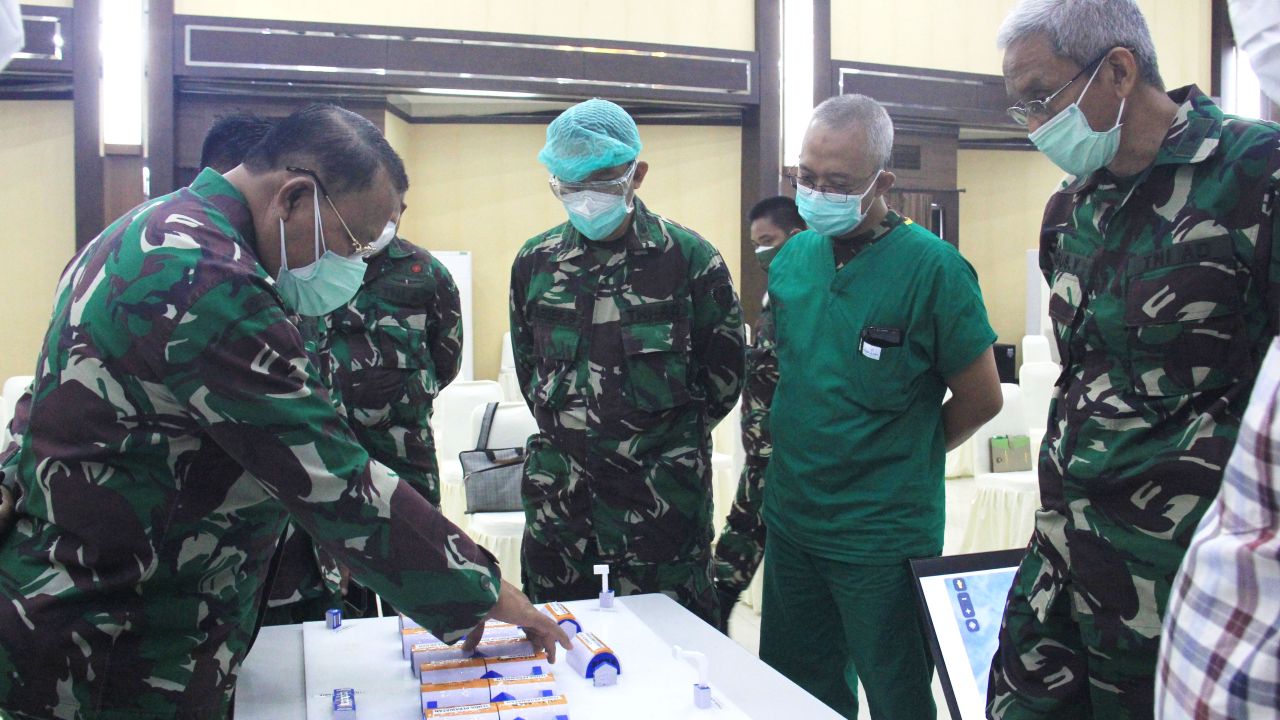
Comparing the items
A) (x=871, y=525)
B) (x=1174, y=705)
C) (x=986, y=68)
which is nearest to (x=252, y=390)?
(x=1174, y=705)

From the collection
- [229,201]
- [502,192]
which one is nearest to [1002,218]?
[502,192]

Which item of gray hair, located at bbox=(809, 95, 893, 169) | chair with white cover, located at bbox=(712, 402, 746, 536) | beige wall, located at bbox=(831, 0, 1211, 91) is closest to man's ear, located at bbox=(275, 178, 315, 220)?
gray hair, located at bbox=(809, 95, 893, 169)

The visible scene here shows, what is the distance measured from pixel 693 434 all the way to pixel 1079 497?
1028 millimetres

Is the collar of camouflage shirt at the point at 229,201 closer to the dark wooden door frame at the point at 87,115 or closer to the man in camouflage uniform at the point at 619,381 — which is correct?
the man in camouflage uniform at the point at 619,381

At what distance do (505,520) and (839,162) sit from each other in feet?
7.30

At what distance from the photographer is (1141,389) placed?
135cm

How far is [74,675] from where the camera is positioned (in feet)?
3.93

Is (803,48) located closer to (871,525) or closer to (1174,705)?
(871,525)

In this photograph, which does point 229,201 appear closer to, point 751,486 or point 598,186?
point 598,186

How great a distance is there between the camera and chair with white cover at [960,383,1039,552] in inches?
175

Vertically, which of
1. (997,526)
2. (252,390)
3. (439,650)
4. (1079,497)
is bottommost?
(997,526)

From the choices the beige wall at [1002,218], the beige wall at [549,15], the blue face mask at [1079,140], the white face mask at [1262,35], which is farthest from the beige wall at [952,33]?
the white face mask at [1262,35]

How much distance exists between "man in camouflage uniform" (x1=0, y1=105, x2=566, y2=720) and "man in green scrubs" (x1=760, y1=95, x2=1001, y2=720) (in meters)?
0.98

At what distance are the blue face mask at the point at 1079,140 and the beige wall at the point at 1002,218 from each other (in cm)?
1021
